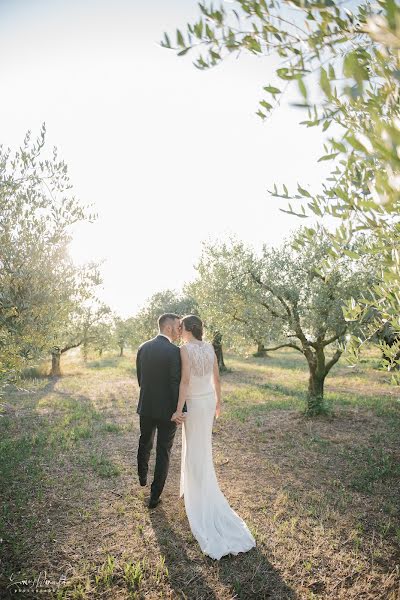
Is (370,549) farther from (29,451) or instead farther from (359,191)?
(29,451)

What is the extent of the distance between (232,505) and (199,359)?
9.85ft

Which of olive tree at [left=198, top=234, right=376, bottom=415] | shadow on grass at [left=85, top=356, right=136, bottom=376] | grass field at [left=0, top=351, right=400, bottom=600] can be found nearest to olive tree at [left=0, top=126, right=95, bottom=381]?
grass field at [left=0, top=351, right=400, bottom=600]

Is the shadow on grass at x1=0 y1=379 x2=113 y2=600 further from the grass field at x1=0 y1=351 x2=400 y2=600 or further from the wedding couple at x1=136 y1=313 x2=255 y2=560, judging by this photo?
the wedding couple at x1=136 y1=313 x2=255 y2=560

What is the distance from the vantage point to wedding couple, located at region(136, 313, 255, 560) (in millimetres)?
5598

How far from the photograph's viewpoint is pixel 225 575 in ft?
15.1

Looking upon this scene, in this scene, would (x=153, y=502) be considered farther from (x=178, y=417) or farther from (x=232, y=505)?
(x=178, y=417)

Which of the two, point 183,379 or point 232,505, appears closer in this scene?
point 183,379

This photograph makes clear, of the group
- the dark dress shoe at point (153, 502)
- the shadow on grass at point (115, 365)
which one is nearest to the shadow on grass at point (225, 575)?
the dark dress shoe at point (153, 502)

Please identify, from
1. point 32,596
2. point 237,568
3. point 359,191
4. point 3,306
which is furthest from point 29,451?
point 359,191

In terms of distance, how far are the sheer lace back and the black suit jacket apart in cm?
51

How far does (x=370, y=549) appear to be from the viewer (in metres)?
5.14

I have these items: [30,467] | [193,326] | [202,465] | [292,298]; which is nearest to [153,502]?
[202,465]

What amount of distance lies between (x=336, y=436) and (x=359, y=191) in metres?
9.77

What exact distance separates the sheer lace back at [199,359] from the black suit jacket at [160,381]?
51cm
